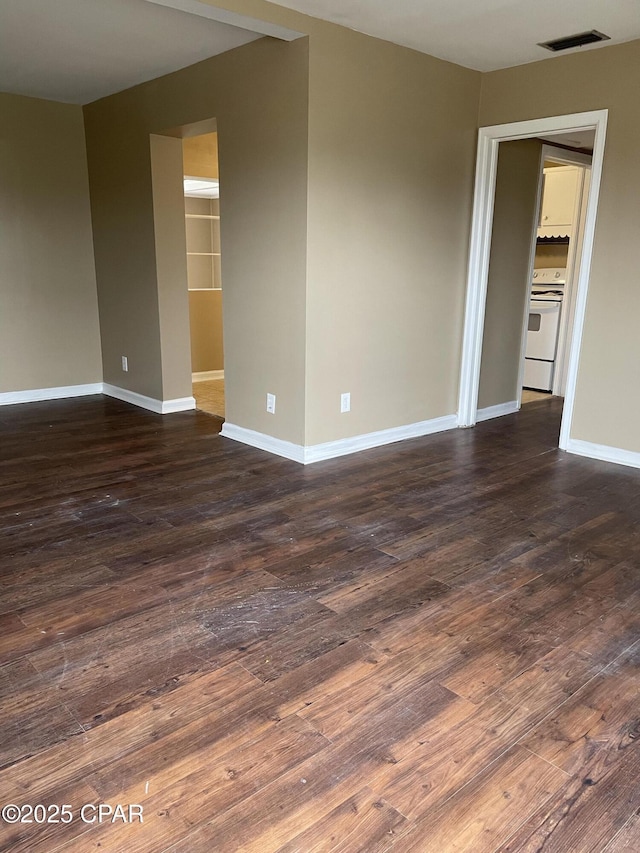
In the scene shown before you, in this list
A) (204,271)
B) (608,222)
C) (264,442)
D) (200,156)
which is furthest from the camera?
(204,271)

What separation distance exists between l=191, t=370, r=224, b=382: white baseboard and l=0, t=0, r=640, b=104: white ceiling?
2.89 metres

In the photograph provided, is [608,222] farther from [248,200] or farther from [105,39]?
[105,39]

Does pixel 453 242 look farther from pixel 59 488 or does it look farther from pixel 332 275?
pixel 59 488

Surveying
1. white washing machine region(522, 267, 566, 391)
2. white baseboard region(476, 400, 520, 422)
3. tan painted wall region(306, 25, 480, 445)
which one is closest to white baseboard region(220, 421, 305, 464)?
tan painted wall region(306, 25, 480, 445)

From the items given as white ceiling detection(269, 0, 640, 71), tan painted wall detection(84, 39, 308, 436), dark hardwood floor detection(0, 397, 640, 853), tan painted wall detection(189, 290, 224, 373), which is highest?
white ceiling detection(269, 0, 640, 71)

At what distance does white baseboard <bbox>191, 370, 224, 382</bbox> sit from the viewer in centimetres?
652

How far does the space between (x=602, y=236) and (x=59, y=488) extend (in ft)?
11.8

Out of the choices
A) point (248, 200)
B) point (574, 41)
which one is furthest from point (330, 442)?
point (574, 41)

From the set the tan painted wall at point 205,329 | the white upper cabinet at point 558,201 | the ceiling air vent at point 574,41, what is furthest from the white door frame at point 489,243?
the tan painted wall at point 205,329

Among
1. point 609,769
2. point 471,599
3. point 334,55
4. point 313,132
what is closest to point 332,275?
point 313,132

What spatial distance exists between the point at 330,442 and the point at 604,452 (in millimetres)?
1813

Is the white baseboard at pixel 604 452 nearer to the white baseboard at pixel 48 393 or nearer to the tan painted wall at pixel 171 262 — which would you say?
the tan painted wall at pixel 171 262

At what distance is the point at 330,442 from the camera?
13.5 feet

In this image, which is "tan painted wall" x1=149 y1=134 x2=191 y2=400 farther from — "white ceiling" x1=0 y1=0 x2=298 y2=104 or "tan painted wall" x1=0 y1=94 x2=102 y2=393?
"tan painted wall" x1=0 y1=94 x2=102 y2=393
